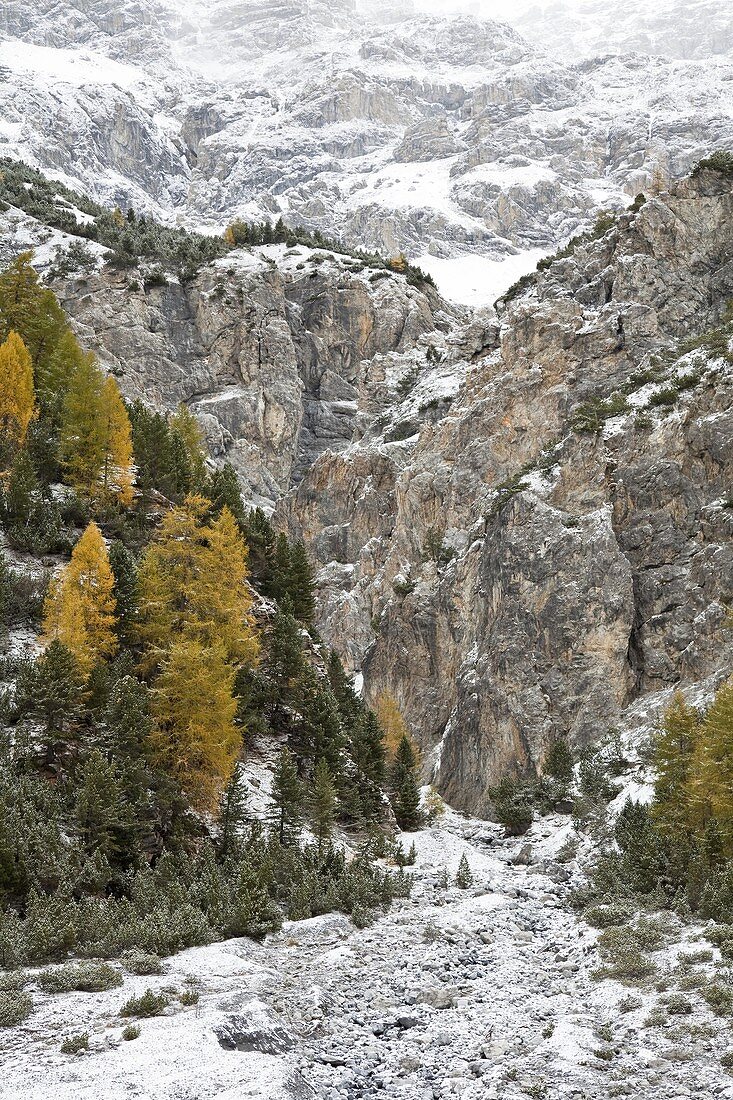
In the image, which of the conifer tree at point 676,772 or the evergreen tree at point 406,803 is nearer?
the conifer tree at point 676,772

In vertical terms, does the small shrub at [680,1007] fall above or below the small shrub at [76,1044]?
below

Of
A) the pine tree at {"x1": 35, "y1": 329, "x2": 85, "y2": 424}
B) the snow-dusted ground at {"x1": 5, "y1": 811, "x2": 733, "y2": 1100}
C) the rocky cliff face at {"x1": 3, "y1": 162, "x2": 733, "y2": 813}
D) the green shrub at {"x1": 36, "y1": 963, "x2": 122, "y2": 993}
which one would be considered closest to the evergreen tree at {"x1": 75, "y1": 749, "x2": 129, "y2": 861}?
the snow-dusted ground at {"x1": 5, "y1": 811, "x2": 733, "y2": 1100}

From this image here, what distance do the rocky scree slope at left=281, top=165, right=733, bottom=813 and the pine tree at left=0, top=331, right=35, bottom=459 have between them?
102 ft

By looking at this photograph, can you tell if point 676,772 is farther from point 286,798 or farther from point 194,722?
point 194,722

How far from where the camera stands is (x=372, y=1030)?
48.5 feet

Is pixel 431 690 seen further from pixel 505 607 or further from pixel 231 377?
pixel 231 377

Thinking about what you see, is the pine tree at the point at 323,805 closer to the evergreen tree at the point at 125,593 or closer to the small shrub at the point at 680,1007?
the evergreen tree at the point at 125,593

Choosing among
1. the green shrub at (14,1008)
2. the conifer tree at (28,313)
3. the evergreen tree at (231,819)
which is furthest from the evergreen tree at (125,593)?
the conifer tree at (28,313)

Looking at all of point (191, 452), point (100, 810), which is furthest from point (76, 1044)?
point (191, 452)

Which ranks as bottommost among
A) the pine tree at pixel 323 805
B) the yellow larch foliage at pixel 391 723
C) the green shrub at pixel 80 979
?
the yellow larch foliage at pixel 391 723

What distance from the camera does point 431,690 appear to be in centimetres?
6812

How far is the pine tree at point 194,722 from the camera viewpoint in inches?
1048

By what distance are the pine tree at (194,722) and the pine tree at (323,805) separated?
369 centimetres

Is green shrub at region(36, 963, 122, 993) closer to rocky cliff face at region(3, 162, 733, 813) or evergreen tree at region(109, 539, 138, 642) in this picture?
evergreen tree at region(109, 539, 138, 642)
